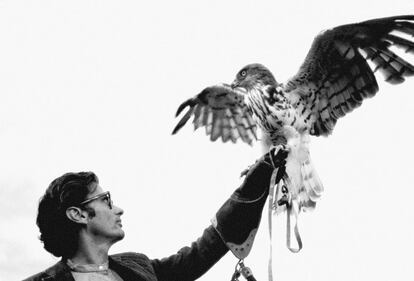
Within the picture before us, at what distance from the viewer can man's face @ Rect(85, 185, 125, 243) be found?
239 centimetres

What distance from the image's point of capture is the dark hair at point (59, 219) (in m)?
2.42

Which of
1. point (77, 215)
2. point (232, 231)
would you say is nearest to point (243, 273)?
point (232, 231)

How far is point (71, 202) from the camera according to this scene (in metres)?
2.45

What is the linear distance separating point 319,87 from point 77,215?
2.16m

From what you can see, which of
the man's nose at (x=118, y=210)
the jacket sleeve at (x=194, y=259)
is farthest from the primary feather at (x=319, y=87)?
the man's nose at (x=118, y=210)

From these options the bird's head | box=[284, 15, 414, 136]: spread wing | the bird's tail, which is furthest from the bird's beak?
the bird's tail

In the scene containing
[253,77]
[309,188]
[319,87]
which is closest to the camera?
[309,188]

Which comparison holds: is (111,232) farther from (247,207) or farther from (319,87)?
(319,87)

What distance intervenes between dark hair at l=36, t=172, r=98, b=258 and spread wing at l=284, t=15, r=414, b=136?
2.01 m

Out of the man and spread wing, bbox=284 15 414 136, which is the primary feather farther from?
the man

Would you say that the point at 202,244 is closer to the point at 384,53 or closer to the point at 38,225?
the point at 38,225

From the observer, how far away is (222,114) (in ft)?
14.7

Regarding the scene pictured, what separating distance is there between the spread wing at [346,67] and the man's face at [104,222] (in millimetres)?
1913

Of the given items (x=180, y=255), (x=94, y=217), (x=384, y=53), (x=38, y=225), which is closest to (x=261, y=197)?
(x=180, y=255)
